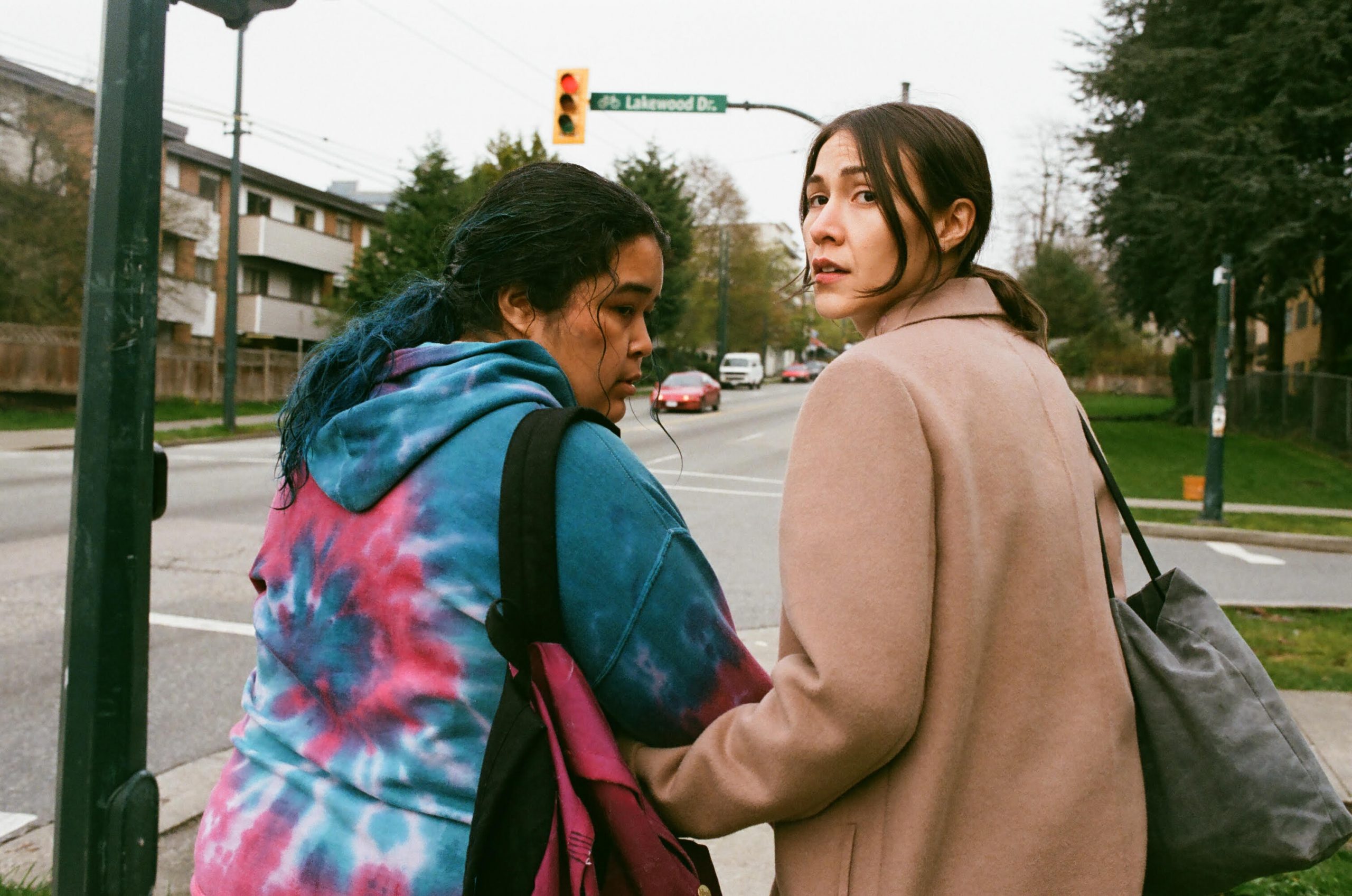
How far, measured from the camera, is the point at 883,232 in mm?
1550

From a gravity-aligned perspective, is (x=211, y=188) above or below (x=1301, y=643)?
above

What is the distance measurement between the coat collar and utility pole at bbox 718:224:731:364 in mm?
51531

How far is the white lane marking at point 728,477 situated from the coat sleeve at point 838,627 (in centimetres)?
1480

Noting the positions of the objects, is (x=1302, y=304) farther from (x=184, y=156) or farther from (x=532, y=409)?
(x=532, y=409)

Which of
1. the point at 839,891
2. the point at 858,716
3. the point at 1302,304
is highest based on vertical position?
the point at 1302,304

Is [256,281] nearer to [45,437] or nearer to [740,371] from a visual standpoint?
[740,371]

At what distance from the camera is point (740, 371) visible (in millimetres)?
51281

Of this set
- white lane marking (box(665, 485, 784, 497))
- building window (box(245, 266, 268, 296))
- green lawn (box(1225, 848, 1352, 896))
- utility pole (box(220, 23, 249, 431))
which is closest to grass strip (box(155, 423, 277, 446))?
utility pole (box(220, 23, 249, 431))

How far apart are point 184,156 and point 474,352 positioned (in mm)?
42159

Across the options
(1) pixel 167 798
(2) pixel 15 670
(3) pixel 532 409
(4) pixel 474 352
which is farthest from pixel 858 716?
(2) pixel 15 670

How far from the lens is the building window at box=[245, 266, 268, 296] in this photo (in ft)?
142

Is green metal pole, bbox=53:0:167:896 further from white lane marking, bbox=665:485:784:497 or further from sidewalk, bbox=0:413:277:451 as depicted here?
sidewalk, bbox=0:413:277:451

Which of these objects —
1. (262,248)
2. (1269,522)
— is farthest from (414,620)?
(262,248)

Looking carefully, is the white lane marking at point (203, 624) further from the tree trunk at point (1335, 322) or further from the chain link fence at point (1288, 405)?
the tree trunk at point (1335, 322)
